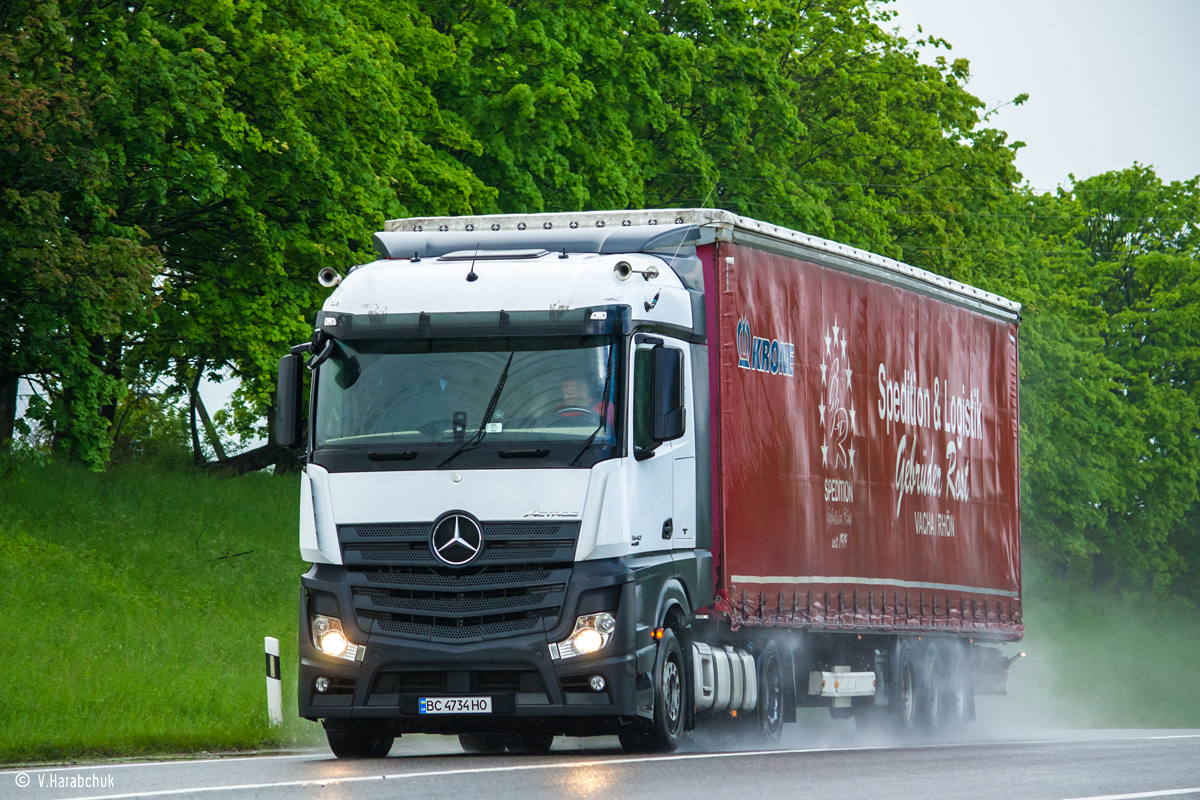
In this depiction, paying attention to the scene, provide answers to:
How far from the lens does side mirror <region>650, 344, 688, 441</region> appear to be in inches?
525

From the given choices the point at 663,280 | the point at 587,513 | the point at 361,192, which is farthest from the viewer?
the point at 361,192

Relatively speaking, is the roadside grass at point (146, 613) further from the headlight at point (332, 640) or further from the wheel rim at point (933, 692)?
the wheel rim at point (933, 692)

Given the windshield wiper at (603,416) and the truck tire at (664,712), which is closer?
the windshield wiper at (603,416)

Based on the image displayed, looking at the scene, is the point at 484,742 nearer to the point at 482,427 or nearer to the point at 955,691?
the point at 482,427

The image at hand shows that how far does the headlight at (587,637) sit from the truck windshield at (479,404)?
1.05 metres

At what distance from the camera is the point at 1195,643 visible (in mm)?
58375

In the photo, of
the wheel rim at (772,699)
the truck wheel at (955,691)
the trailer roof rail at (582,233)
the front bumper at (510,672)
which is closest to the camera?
the front bumper at (510,672)

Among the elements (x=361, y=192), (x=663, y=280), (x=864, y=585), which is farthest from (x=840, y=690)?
(x=361, y=192)

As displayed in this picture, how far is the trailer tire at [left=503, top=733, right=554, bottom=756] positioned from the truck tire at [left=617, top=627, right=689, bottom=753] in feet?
6.49

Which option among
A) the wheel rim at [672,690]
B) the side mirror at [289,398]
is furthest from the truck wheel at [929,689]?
the side mirror at [289,398]

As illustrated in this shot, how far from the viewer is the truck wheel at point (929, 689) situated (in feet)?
65.0

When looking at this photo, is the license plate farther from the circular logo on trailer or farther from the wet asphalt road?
the circular logo on trailer

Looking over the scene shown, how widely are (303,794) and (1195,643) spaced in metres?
52.1

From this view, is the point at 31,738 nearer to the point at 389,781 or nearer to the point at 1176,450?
the point at 389,781
